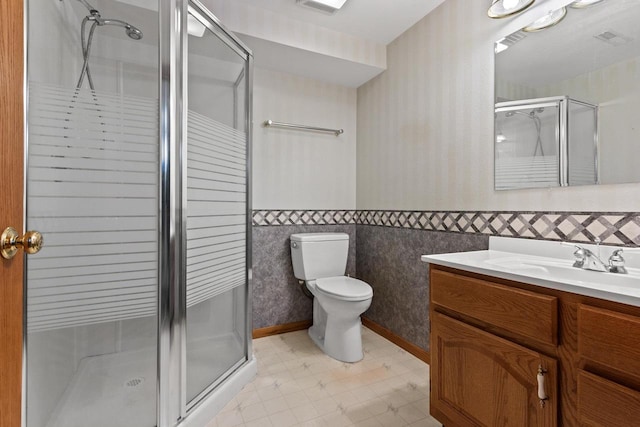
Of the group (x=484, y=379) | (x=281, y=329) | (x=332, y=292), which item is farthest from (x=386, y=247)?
(x=484, y=379)

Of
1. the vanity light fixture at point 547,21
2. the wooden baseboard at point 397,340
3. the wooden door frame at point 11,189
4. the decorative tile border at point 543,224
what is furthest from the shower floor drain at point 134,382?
the vanity light fixture at point 547,21

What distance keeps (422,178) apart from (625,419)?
1.51m

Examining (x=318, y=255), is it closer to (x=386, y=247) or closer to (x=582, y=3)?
(x=386, y=247)

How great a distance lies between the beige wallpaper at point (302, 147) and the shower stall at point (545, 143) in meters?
1.35

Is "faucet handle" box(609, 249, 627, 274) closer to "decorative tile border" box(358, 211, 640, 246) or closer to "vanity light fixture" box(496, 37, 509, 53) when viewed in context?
"decorative tile border" box(358, 211, 640, 246)

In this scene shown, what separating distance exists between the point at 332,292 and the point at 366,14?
73.6 inches

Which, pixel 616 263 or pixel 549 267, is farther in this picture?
pixel 549 267

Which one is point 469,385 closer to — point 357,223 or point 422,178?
point 422,178

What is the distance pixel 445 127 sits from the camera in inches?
74.5

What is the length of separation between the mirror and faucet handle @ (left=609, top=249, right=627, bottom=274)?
0.97 feet

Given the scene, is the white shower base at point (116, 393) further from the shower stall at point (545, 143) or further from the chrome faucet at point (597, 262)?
the shower stall at point (545, 143)

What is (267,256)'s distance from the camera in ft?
7.86

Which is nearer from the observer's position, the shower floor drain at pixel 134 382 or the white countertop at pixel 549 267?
the white countertop at pixel 549 267

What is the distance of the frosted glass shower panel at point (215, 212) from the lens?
1.44 metres
